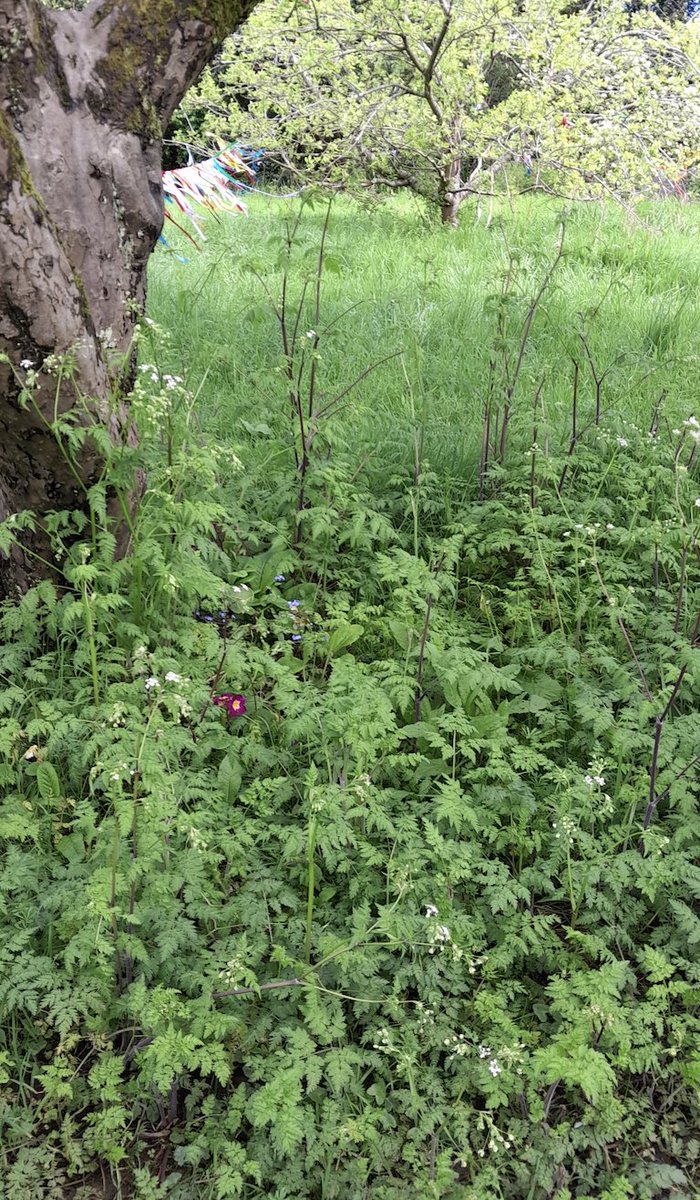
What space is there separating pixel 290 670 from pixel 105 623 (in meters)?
0.60

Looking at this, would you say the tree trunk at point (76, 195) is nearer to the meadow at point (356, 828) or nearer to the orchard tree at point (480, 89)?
the meadow at point (356, 828)

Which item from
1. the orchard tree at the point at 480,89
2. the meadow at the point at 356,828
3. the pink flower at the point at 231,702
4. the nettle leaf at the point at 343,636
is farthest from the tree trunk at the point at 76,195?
the orchard tree at the point at 480,89

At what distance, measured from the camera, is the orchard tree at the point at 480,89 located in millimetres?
6203

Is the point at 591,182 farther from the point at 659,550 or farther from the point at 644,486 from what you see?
the point at 659,550

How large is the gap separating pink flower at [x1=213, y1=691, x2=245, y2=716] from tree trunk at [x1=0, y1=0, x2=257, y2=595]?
790 mm

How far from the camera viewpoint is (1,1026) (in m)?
1.90

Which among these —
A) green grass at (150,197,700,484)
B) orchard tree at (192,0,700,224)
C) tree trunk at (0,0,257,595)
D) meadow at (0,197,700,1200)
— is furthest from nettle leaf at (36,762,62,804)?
orchard tree at (192,0,700,224)

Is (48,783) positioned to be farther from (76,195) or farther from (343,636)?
(76,195)

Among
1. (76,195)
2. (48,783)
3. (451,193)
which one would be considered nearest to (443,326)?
(76,195)

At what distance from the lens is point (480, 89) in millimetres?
6254

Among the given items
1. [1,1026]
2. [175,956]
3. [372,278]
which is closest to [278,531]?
[175,956]

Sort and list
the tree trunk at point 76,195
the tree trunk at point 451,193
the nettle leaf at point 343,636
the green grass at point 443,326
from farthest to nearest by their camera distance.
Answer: the tree trunk at point 451,193
the green grass at point 443,326
the nettle leaf at point 343,636
the tree trunk at point 76,195

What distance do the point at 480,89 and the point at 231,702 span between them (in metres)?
5.88

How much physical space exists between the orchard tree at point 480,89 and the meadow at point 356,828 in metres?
4.14
